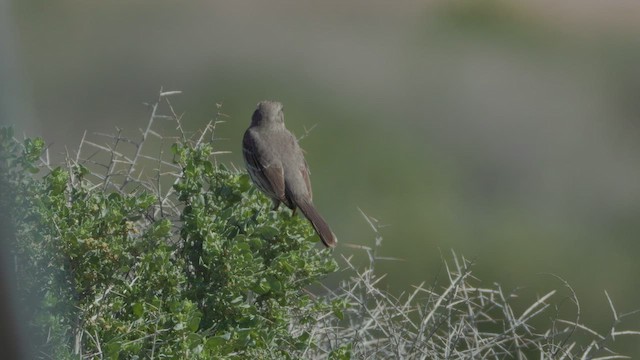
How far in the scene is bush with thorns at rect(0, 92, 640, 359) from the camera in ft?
13.9

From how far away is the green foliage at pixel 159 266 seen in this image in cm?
422

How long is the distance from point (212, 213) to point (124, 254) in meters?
0.40

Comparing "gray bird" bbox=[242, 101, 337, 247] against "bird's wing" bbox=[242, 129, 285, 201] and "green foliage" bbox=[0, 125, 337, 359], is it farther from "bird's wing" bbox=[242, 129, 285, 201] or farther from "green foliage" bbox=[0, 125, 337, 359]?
"green foliage" bbox=[0, 125, 337, 359]

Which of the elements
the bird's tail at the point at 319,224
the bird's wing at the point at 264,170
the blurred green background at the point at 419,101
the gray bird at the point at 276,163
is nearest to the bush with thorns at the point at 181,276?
the bird's tail at the point at 319,224

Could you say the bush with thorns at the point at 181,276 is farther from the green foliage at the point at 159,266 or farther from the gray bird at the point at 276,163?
the gray bird at the point at 276,163

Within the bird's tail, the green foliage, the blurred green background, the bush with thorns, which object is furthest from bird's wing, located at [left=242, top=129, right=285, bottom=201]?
the blurred green background

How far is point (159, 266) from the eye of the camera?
4316 mm

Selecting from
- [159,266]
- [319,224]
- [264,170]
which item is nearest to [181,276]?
[159,266]

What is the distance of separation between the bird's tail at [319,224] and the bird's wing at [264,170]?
0.39 ft

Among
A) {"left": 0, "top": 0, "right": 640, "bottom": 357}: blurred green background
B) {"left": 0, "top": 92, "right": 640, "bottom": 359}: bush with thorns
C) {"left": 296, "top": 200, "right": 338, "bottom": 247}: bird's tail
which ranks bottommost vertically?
{"left": 0, "top": 0, "right": 640, "bottom": 357}: blurred green background

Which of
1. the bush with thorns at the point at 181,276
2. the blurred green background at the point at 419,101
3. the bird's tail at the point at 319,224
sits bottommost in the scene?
the blurred green background at the point at 419,101

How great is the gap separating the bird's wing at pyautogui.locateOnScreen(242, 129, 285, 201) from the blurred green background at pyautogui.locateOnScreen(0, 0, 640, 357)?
2.88m

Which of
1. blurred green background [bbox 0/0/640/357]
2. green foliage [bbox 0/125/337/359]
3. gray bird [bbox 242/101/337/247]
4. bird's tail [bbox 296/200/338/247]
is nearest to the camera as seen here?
green foliage [bbox 0/125/337/359]

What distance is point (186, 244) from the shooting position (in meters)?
4.56
